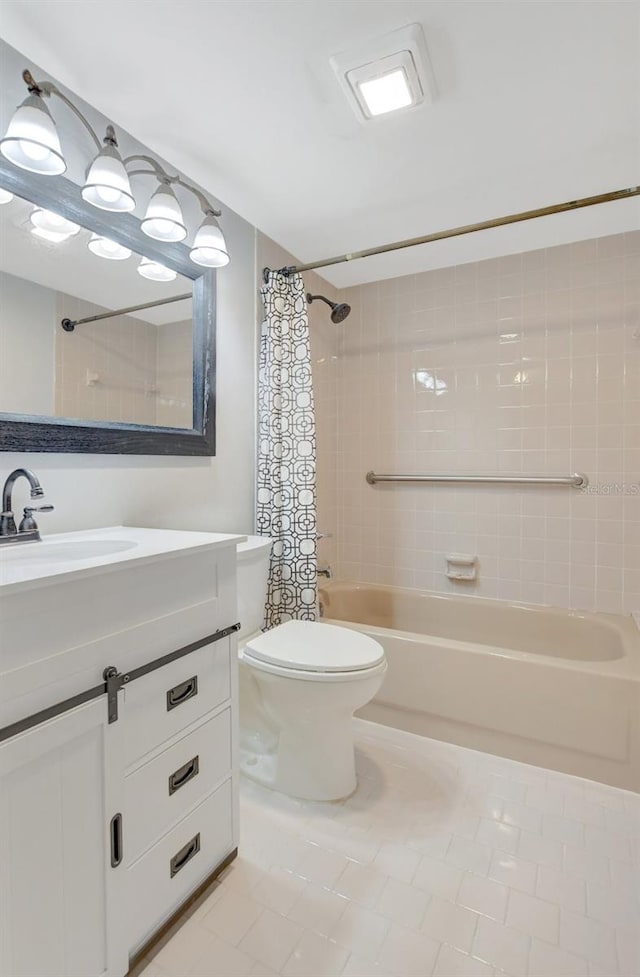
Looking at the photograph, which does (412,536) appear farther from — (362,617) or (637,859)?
(637,859)

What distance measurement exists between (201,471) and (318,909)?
1.38m

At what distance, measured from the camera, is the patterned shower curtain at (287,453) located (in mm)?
2096

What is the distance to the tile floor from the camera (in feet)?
3.42

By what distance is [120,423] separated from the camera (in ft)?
4.92

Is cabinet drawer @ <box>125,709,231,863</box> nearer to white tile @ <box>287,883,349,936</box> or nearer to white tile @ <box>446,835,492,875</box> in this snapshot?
white tile @ <box>287,883,349,936</box>

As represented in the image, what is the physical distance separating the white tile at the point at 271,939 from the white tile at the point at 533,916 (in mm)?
519

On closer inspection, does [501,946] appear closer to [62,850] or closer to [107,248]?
[62,850]

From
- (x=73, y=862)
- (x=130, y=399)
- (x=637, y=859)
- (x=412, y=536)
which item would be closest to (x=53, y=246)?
(x=130, y=399)

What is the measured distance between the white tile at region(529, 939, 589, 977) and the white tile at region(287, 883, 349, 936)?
43 centimetres

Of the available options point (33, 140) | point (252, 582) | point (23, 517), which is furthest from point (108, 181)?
point (252, 582)

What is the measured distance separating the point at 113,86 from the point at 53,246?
1.62ft

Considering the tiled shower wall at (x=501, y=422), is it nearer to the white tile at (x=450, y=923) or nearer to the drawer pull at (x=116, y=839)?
the white tile at (x=450, y=923)

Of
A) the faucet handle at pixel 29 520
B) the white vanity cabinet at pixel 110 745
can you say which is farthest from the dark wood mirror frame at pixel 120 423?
the white vanity cabinet at pixel 110 745

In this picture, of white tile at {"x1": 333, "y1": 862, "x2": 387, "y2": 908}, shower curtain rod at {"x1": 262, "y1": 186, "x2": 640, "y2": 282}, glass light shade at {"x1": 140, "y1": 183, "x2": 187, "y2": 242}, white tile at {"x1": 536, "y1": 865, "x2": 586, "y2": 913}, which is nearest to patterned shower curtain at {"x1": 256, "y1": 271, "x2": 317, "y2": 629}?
shower curtain rod at {"x1": 262, "y1": 186, "x2": 640, "y2": 282}
